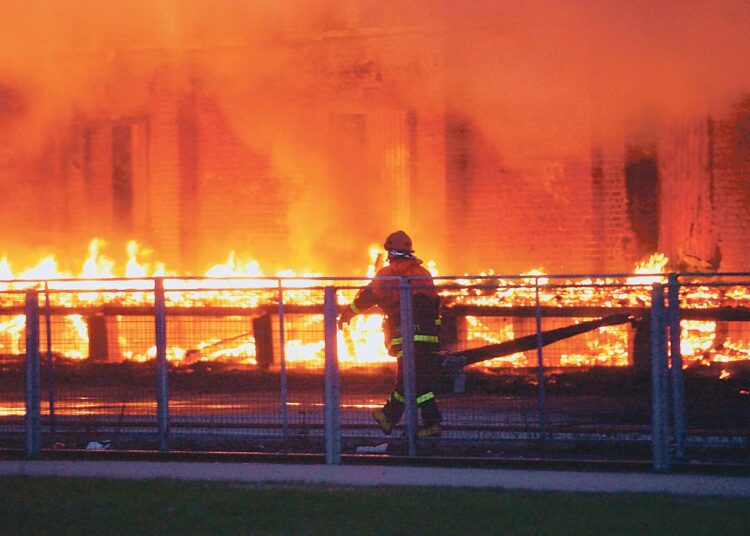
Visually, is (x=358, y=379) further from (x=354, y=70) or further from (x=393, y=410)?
(x=354, y=70)

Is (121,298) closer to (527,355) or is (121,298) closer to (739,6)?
(527,355)

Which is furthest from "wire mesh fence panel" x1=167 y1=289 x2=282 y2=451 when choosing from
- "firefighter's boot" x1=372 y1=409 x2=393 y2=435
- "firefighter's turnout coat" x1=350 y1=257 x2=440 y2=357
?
"firefighter's turnout coat" x1=350 y1=257 x2=440 y2=357

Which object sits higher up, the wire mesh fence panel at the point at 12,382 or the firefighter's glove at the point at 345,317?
the firefighter's glove at the point at 345,317

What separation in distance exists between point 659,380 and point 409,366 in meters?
1.71

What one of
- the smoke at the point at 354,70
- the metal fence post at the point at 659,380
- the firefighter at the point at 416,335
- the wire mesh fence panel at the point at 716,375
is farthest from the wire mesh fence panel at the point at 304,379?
the smoke at the point at 354,70

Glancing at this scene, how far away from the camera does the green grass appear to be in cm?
582

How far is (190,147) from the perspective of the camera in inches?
644

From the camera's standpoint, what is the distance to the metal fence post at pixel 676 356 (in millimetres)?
7406

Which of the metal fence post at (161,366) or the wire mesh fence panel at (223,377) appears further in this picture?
the wire mesh fence panel at (223,377)

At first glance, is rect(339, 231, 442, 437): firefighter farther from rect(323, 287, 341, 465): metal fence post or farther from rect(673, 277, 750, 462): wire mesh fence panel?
rect(673, 277, 750, 462): wire mesh fence panel

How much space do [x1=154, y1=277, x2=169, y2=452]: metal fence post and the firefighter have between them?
1300 millimetres

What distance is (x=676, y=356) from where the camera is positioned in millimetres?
7410

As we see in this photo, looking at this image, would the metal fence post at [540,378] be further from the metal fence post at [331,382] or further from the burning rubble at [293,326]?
the metal fence post at [331,382]

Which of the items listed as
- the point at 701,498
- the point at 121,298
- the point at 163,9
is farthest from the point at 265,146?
the point at 701,498
